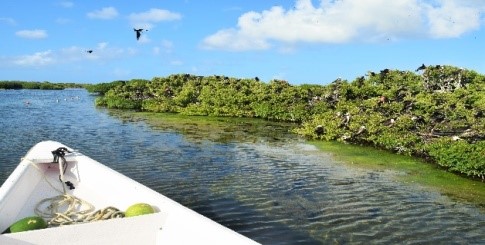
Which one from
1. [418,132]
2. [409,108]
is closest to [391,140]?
[418,132]

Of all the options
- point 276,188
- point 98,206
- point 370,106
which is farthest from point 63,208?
point 370,106

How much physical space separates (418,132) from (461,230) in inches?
396

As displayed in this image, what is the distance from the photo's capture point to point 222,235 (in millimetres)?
5066

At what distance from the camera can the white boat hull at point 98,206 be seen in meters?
5.35

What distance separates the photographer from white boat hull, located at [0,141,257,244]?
535 cm

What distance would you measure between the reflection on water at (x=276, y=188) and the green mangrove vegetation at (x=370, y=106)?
8.41 feet

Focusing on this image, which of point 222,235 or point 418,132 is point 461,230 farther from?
point 418,132

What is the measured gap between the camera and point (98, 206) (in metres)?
8.16

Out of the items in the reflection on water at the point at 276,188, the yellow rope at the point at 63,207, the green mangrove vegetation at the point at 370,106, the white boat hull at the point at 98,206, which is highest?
the green mangrove vegetation at the point at 370,106

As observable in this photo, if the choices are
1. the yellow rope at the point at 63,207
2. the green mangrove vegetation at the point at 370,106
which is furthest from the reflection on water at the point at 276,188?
the yellow rope at the point at 63,207

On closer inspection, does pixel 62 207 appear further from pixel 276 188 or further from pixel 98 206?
pixel 276 188

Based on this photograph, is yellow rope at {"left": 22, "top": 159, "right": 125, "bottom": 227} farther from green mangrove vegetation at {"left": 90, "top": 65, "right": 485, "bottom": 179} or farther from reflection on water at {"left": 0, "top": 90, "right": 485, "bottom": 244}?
green mangrove vegetation at {"left": 90, "top": 65, "right": 485, "bottom": 179}

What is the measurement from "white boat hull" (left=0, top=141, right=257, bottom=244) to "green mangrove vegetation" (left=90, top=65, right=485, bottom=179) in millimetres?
10555

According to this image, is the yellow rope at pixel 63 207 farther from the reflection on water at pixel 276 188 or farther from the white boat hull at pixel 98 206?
the reflection on water at pixel 276 188
